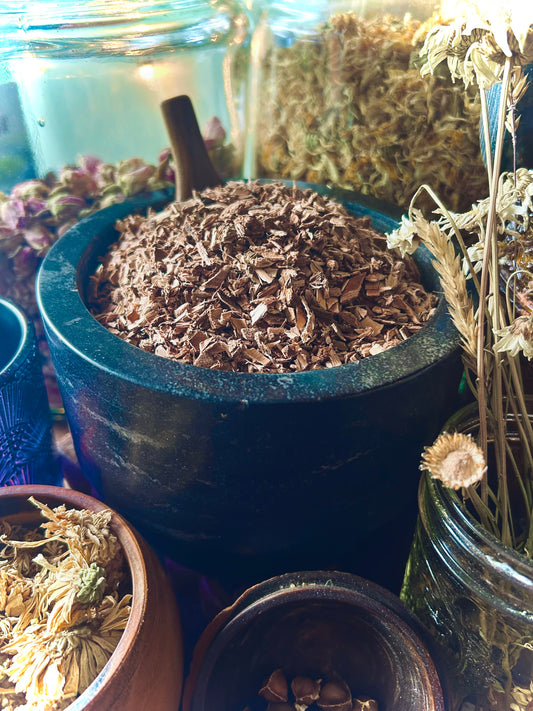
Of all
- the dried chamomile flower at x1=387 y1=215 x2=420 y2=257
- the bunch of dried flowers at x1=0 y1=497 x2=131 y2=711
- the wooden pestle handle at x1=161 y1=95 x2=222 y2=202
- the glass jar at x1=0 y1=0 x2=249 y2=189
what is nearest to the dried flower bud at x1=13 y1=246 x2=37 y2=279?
the glass jar at x1=0 y1=0 x2=249 y2=189

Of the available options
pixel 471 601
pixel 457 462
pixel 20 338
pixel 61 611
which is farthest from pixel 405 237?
pixel 20 338

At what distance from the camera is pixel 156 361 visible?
0.58 metres

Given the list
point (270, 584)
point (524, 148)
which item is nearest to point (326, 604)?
point (270, 584)

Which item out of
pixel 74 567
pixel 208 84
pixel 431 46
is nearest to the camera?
pixel 431 46

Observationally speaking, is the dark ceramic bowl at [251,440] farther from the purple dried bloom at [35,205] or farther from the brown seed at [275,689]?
the purple dried bloom at [35,205]

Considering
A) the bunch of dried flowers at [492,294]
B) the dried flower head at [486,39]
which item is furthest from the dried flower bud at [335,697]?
the dried flower head at [486,39]

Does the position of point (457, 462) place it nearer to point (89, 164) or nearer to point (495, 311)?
point (495, 311)

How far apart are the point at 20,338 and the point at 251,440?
0.42 m

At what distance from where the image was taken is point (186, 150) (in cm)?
89

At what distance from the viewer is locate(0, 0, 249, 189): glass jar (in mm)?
891

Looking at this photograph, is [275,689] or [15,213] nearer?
[275,689]

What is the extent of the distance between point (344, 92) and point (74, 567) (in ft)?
2.46

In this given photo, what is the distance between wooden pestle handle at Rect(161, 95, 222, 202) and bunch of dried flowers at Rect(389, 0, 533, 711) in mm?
465

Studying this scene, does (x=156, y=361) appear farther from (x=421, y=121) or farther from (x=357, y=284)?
(x=421, y=121)
